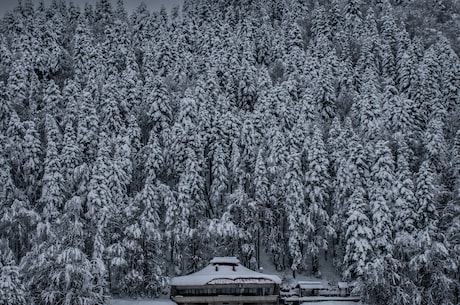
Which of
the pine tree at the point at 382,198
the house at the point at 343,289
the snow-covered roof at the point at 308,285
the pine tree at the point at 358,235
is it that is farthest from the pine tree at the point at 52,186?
the pine tree at the point at 382,198

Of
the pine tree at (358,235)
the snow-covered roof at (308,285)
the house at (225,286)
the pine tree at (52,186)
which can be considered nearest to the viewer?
the house at (225,286)

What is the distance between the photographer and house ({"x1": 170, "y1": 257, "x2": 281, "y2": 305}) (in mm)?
45062

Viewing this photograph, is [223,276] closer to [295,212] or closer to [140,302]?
[140,302]

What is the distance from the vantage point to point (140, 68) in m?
85.5

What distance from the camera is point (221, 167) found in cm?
5600

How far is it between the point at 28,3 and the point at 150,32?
115ft

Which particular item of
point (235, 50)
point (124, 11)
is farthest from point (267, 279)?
point (124, 11)

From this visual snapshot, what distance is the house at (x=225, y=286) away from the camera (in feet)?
148

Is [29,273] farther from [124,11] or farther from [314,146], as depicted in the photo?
[124,11]

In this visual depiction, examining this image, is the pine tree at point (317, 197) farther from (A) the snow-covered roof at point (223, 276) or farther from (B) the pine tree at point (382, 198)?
(A) the snow-covered roof at point (223, 276)

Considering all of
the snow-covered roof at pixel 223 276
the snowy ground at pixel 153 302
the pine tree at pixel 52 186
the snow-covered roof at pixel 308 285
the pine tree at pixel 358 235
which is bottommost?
the snowy ground at pixel 153 302

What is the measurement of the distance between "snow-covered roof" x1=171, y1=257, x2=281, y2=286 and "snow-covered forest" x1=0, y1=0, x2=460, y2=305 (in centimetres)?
321

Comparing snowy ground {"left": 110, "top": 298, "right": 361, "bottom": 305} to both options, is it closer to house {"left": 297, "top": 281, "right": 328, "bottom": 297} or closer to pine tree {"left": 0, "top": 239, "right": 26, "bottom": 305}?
house {"left": 297, "top": 281, "right": 328, "bottom": 297}

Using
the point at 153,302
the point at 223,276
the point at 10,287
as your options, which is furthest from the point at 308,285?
the point at 10,287
